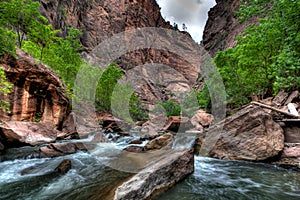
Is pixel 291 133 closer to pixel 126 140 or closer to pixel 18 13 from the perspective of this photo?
pixel 126 140

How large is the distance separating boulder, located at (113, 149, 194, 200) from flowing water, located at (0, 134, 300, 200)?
0.19 m

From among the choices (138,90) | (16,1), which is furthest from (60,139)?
(138,90)

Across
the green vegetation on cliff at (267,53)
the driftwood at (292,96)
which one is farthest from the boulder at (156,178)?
the driftwood at (292,96)

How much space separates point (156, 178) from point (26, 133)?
7943 millimetres

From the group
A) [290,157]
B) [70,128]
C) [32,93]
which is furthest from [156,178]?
[70,128]

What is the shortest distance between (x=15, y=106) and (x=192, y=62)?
75.0 meters

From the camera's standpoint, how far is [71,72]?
61.3 feet

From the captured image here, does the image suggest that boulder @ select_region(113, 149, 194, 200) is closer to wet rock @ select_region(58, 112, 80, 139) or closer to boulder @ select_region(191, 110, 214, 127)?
wet rock @ select_region(58, 112, 80, 139)

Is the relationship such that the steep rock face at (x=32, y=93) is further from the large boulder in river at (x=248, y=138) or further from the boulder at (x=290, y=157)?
the boulder at (x=290, y=157)

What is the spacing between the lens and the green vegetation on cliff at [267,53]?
665 centimetres

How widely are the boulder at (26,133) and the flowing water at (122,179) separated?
1682mm

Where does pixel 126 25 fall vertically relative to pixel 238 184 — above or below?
above

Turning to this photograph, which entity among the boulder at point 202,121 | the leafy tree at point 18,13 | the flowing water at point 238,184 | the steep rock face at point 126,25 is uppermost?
the steep rock face at point 126,25

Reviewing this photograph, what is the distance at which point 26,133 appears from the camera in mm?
7930
